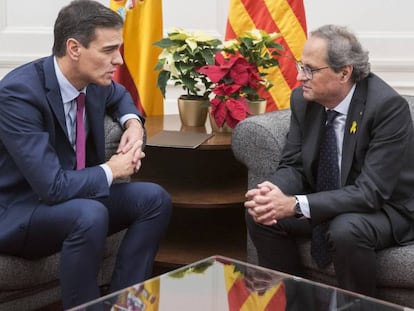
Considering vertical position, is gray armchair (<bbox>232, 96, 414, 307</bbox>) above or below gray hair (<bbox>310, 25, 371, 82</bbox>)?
below

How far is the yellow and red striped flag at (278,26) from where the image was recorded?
3.16 metres

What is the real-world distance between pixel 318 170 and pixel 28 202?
33.3 inches

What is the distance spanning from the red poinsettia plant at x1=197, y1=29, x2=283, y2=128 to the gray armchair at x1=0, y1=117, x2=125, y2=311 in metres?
0.62

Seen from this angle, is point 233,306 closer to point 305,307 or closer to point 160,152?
point 305,307

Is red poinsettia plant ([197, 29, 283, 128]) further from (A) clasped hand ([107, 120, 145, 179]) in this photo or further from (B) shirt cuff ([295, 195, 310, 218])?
(B) shirt cuff ([295, 195, 310, 218])

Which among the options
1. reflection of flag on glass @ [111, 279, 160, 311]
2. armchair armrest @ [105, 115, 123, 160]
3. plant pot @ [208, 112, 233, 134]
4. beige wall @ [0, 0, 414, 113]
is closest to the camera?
reflection of flag on glass @ [111, 279, 160, 311]

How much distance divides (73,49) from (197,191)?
0.79 metres

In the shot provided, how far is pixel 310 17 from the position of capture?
3729 mm

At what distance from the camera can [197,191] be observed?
2.78 meters

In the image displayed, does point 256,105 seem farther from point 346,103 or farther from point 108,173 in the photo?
point 108,173

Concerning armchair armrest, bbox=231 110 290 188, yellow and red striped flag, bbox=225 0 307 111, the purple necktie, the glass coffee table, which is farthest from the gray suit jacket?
yellow and red striped flag, bbox=225 0 307 111

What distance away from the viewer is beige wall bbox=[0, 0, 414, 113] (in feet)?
12.2

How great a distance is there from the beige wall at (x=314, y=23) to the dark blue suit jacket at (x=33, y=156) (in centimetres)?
161

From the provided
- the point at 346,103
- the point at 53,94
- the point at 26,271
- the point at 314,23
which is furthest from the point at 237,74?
the point at 314,23
